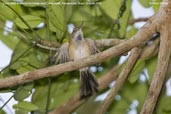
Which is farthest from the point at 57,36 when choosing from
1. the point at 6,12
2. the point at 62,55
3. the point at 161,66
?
the point at 161,66

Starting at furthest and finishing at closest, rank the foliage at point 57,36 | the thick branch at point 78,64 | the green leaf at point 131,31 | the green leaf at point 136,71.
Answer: the green leaf at point 131,31 < the green leaf at point 136,71 < the foliage at point 57,36 < the thick branch at point 78,64

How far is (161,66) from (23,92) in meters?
0.58

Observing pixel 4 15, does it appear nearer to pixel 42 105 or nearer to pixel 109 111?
pixel 42 105

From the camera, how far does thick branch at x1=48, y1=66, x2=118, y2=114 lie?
190 centimetres

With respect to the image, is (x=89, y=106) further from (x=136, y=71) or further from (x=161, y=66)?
(x=161, y=66)

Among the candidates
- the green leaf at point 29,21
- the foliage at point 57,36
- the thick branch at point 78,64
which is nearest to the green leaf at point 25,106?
the foliage at point 57,36

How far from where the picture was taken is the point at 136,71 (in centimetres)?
182

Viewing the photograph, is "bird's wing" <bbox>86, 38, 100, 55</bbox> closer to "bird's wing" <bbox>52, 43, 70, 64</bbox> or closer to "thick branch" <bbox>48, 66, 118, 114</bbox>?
"bird's wing" <bbox>52, 43, 70, 64</bbox>

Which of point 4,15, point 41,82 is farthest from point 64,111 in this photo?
point 4,15

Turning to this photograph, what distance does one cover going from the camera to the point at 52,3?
165 cm

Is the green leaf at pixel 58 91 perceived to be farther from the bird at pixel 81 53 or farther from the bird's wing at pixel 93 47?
→ the bird's wing at pixel 93 47

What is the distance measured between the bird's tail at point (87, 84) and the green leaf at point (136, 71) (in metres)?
0.15

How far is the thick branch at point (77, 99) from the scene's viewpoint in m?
1.90

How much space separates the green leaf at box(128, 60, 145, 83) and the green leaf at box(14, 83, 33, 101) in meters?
0.42
